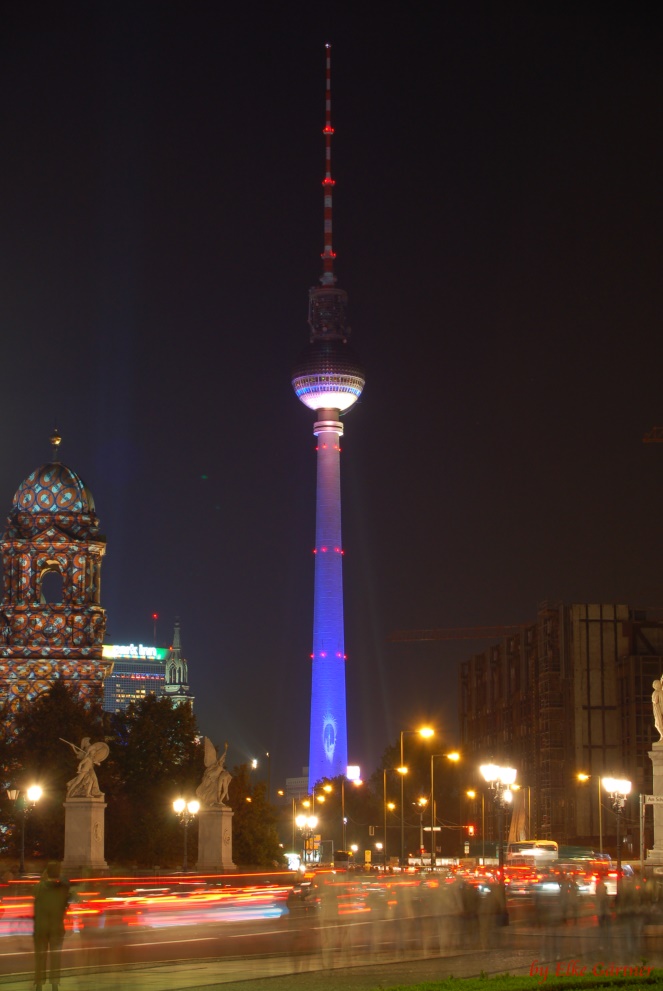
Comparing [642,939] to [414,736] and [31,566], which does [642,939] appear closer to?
[31,566]

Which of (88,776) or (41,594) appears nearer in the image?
(88,776)

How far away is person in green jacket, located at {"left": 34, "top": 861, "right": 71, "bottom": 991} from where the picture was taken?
84.4 ft

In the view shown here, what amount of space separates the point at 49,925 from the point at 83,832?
118 ft

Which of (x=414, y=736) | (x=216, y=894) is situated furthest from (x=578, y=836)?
(x=216, y=894)

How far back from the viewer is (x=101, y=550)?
150125mm

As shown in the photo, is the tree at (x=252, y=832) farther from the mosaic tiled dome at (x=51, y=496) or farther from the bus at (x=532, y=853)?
the mosaic tiled dome at (x=51, y=496)

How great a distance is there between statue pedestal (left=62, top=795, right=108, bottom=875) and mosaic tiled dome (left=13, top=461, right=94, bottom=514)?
89514 millimetres

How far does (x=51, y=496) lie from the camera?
150 metres

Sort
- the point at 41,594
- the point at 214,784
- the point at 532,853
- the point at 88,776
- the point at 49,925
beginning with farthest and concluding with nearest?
the point at 41,594 < the point at 532,853 < the point at 214,784 < the point at 88,776 < the point at 49,925

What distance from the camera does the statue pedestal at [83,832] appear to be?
201 feet

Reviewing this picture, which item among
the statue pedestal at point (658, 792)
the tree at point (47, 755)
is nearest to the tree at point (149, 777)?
the tree at point (47, 755)

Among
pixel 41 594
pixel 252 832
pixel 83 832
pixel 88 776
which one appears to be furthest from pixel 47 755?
pixel 41 594

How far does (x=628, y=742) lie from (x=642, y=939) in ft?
314

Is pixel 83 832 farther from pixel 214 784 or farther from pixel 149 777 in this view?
pixel 149 777
